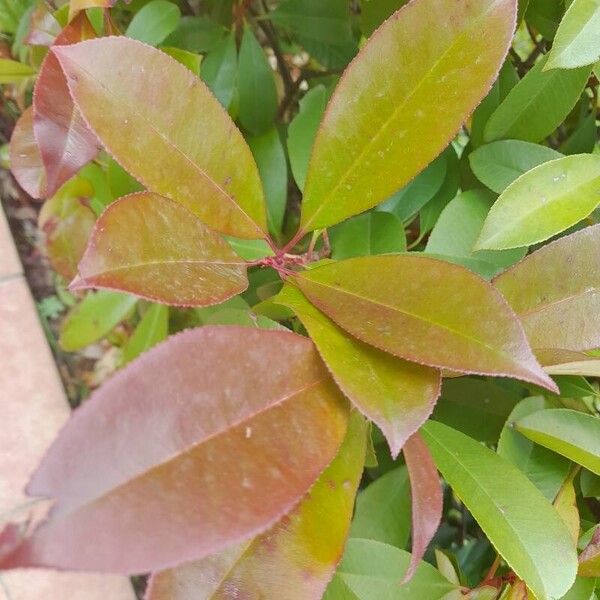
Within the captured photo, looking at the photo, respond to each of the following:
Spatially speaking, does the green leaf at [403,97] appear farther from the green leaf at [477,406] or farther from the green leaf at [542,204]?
the green leaf at [477,406]

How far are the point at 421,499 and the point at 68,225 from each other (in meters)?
0.61

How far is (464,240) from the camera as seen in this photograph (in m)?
0.53

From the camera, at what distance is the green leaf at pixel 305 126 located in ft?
1.99

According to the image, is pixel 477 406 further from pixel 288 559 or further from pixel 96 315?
pixel 96 315

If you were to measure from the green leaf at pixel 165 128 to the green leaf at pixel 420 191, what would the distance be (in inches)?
8.7

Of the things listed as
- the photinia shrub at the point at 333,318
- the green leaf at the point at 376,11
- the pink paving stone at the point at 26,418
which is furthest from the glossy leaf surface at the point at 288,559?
the pink paving stone at the point at 26,418

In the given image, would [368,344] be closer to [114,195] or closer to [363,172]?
[363,172]

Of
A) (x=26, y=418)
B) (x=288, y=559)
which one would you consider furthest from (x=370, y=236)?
(x=26, y=418)

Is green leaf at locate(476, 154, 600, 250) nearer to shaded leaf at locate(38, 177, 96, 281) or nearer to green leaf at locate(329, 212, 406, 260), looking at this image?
green leaf at locate(329, 212, 406, 260)

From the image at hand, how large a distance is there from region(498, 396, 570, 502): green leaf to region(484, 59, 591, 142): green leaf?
0.23m

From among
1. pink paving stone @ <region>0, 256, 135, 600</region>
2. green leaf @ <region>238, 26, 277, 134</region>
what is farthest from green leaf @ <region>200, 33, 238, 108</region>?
pink paving stone @ <region>0, 256, 135, 600</region>

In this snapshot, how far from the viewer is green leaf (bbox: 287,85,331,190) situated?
61cm

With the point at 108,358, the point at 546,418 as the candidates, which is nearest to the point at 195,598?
A: the point at 546,418

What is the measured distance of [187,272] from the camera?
0.37 meters
